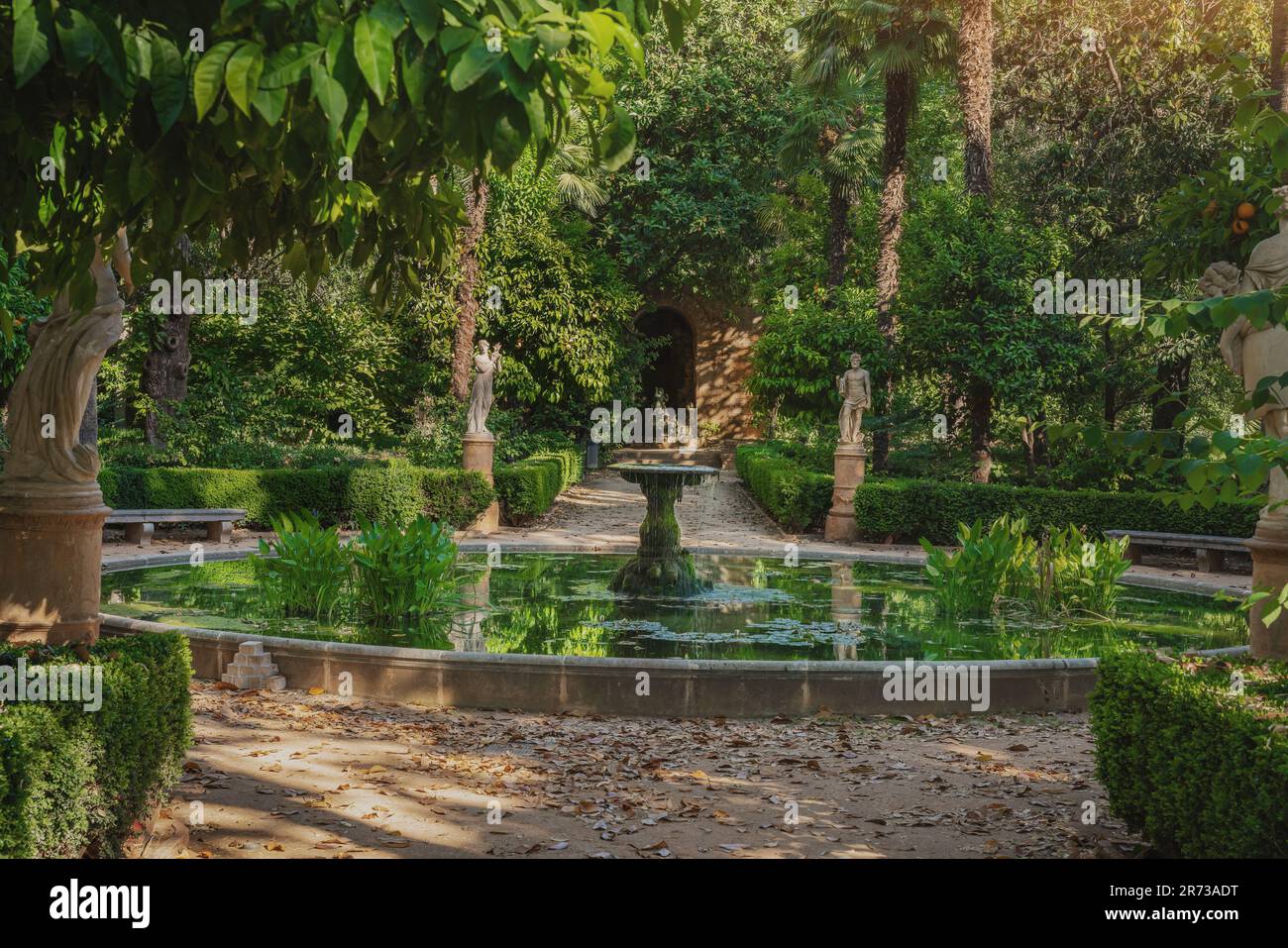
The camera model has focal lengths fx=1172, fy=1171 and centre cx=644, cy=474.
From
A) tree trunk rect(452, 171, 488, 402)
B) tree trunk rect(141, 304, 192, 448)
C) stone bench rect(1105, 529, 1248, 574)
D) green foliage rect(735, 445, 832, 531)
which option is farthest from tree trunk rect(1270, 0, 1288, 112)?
tree trunk rect(141, 304, 192, 448)

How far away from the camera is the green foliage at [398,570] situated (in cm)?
846

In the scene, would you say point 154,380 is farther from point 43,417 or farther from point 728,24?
point 728,24

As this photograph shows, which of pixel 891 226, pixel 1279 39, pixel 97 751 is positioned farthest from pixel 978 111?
pixel 97 751

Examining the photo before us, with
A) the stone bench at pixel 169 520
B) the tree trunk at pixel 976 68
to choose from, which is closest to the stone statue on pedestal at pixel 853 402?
the tree trunk at pixel 976 68

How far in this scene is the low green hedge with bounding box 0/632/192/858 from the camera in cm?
326

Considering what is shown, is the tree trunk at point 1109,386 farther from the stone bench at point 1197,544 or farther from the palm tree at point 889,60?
the stone bench at point 1197,544

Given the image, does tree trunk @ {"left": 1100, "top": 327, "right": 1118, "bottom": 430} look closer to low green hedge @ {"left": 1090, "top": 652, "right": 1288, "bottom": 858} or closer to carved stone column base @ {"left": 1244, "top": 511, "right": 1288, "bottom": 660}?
carved stone column base @ {"left": 1244, "top": 511, "right": 1288, "bottom": 660}

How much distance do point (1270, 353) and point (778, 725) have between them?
320cm

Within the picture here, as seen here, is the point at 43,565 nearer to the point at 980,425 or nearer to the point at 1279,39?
the point at 1279,39

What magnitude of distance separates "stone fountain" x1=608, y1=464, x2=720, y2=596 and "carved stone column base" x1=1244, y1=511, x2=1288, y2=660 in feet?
19.3

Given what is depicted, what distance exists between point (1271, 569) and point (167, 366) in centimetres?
1775

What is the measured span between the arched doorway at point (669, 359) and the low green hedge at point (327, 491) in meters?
20.3
